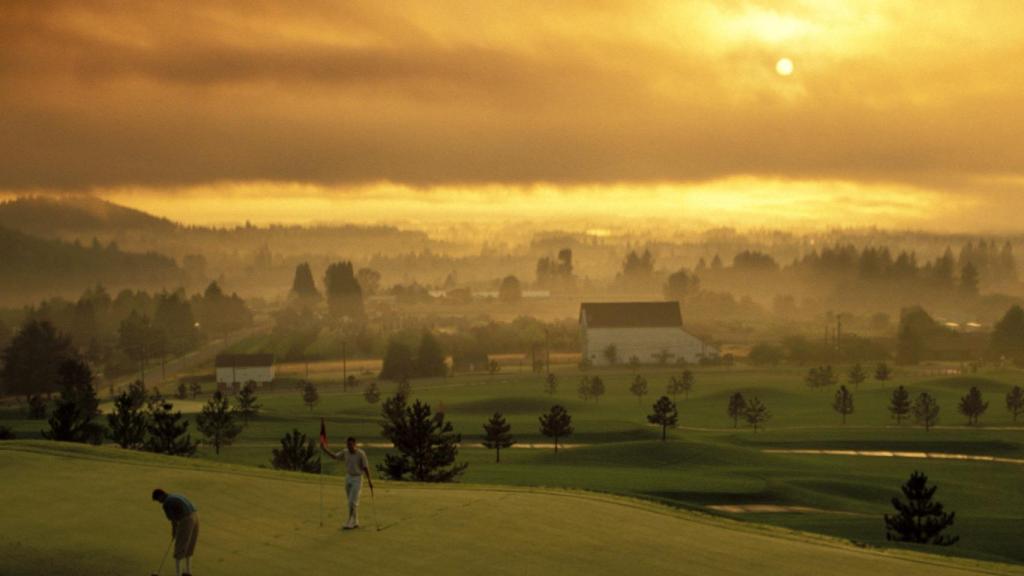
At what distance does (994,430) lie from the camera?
387 ft

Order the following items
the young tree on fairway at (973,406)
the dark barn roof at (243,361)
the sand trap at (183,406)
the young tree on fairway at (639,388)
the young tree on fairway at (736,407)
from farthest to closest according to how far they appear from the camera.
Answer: the dark barn roof at (243,361), the young tree on fairway at (639,388), the sand trap at (183,406), the young tree on fairway at (736,407), the young tree on fairway at (973,406)

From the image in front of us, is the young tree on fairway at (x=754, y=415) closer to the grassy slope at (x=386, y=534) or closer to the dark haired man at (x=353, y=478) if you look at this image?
the grassy slope at (x=386, y=534)

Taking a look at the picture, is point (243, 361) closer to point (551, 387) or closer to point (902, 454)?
point (551, 387)

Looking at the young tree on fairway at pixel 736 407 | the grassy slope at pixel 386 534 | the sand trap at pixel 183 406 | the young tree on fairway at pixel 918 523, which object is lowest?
the young tree on fairway at pixel 918 523

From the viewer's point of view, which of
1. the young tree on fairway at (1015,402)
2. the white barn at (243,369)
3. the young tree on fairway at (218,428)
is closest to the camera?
the young tree on fairway at (218,428)

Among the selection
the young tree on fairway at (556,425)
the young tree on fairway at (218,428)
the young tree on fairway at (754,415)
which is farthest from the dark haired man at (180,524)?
the young tree on fairway at (754,415)

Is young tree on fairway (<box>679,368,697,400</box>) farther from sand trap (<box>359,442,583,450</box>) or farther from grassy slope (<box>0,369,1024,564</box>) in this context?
sand trap (<box>359,442,583,450</box>)

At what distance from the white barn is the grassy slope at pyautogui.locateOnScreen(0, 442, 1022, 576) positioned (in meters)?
144

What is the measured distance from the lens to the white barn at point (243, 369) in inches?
7126

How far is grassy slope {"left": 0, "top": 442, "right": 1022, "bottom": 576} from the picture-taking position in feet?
94.9

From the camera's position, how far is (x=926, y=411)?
119 metres

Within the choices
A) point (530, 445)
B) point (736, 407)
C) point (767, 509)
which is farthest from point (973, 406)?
point (767, 509)

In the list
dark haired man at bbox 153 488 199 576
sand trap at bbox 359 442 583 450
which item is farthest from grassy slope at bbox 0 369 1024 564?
dark haired man at bbox 153 488 199 576

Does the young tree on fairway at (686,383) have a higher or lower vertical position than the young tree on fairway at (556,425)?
higher
